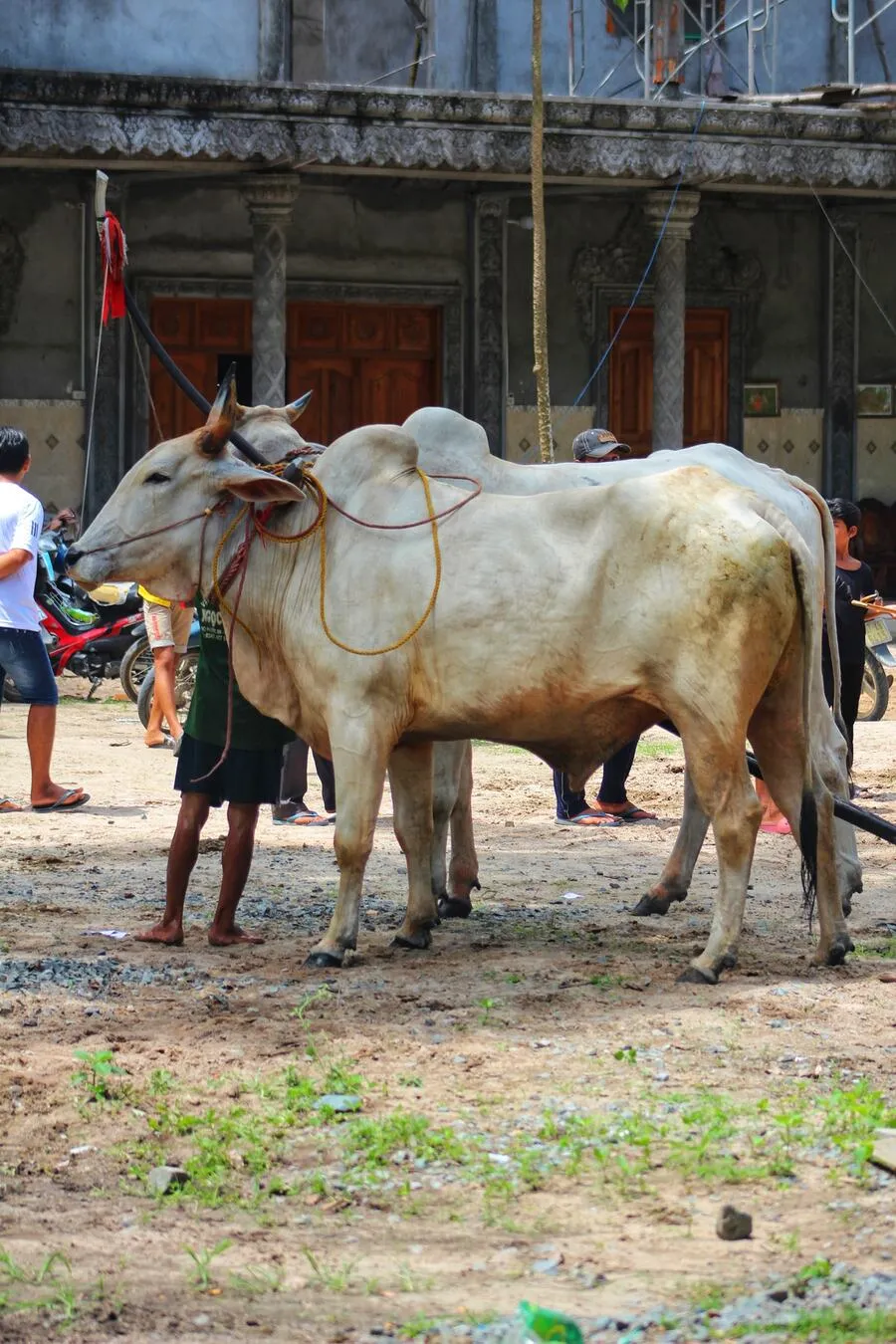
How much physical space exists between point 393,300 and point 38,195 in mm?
3372


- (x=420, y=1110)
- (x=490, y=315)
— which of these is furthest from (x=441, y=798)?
(x=490, y=315)

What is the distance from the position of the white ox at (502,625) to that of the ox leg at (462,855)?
62 centimetres

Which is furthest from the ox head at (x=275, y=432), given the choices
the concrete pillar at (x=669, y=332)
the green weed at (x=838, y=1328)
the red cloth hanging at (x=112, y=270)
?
→ the concrete pillar at (x=669, y=332)

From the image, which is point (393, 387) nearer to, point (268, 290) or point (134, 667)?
point (268, 290)

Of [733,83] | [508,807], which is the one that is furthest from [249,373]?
[508,807]

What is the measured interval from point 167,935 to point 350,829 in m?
0.90

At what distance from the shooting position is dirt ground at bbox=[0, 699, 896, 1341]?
412 cm

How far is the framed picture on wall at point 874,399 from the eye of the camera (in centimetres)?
2014

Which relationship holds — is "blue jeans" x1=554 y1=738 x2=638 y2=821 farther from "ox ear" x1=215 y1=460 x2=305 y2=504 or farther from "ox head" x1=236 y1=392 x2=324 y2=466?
"ox ear" x1=215 y1=460 x2=305 y2=504

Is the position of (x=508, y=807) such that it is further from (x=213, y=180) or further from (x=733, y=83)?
(x=733, y=83)

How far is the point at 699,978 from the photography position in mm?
6629

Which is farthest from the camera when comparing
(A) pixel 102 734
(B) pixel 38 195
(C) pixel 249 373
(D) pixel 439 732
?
(C) pixel 249 373

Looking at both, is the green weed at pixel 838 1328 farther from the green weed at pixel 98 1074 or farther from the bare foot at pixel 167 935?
the bare foot at pixel 167 935

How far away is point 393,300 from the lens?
18.9 metres
